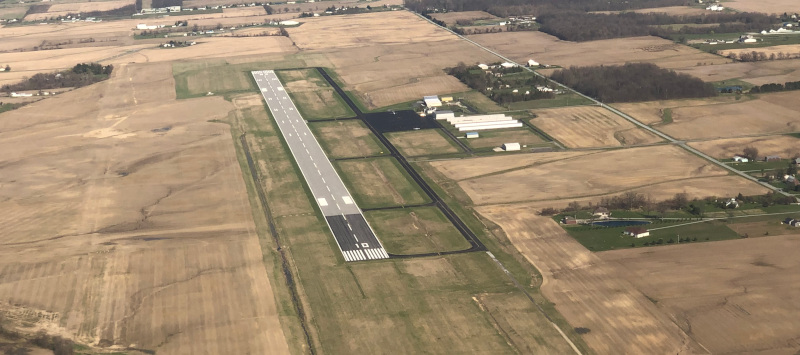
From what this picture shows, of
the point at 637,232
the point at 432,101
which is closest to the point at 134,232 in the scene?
the point at 637,232

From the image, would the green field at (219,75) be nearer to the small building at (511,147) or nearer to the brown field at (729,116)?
the small building at (511,147)

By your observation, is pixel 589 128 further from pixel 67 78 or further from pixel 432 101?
pixel 67 78

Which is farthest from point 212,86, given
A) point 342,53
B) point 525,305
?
point 525,305

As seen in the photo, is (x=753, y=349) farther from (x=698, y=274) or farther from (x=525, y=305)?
(x=525, y=305)

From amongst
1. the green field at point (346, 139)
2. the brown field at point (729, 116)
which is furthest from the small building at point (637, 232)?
the green field at point (346, 139)

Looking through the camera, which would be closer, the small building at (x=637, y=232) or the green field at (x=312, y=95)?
the small building at (x=637, y=232)

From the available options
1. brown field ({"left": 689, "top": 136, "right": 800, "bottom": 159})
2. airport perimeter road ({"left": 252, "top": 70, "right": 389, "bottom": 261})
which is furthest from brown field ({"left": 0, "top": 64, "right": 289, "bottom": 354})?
brown field ({"left": 689, "top": 136, "right": 800, "bottom": 159})

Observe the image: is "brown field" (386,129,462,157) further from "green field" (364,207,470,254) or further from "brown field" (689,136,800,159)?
"brown field" (689,136,800,159)
